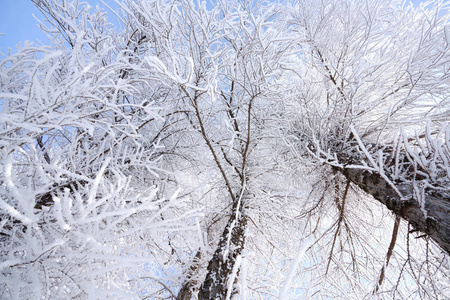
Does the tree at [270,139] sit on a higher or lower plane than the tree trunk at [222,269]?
higher

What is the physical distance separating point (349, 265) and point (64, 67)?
465cm

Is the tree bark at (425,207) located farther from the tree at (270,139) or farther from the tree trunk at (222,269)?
the tree trunk at (222,269)

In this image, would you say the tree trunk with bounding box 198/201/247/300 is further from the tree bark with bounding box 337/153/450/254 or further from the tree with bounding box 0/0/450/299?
the tree bark with bounding box 337/153/450/254

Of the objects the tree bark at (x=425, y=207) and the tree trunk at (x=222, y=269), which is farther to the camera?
the tree trunk at (x=222, y=269)

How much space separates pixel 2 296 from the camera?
4.32ft

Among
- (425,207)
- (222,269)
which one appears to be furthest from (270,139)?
(425,207)

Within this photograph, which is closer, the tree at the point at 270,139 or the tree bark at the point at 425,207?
the tree bark at the point at 425,207

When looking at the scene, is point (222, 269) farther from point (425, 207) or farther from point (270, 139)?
point (270, 139)

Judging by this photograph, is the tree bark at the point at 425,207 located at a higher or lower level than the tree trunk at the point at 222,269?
higher

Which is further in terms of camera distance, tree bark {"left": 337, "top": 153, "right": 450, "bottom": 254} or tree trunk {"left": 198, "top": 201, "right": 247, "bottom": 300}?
tree trunk {"left": 198, "top": 201, "right": 247, "bottom": 300}

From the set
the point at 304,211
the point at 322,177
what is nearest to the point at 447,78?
the point at 322,177

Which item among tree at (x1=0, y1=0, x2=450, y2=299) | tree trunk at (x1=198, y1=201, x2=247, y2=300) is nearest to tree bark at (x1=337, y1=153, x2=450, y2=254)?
tree at (x1=0, y1=0, x2=450, y2=299)

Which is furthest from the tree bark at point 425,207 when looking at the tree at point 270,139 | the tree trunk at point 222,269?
the tree trunk at point 222,269

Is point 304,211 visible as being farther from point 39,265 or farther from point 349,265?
point 39,265
